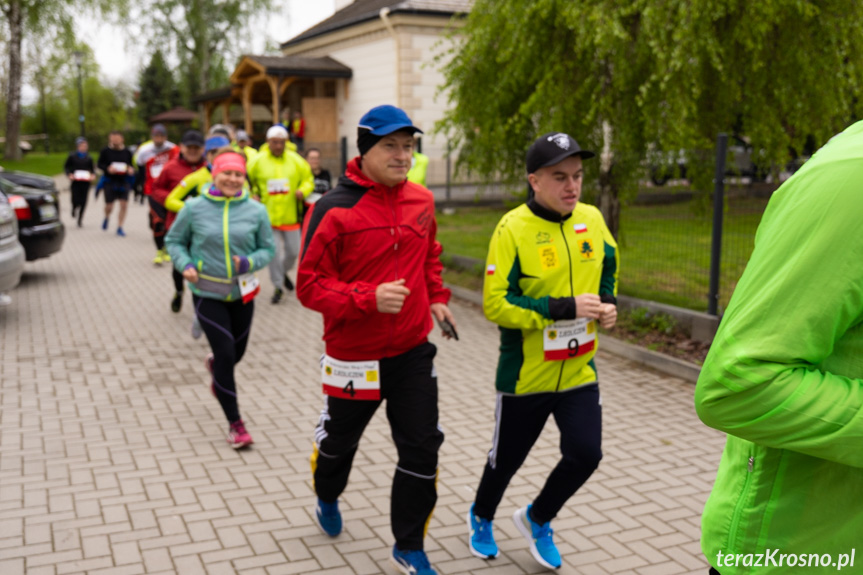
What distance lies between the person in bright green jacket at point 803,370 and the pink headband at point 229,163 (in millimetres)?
4526

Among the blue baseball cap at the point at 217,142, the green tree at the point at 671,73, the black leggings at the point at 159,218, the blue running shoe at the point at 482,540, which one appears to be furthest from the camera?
the black leggings at the point at 159,218

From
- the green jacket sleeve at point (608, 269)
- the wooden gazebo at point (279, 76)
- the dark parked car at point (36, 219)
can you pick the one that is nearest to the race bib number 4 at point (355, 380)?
the green jacket sleeve at point (608, 269)

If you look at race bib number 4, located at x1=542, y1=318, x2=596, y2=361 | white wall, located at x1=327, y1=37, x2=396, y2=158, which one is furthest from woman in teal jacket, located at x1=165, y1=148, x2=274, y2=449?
white wall, located at x1=327, y1=37, x2=396, y2=158

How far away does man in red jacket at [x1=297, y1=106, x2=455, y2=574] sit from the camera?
12.2 feet

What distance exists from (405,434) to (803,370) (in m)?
2.47

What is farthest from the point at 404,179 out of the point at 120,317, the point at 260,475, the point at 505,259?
the point at 120,317

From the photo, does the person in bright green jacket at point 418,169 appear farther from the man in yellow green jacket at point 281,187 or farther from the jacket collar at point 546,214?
the jacket collar at point 546,214

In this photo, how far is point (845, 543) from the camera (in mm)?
1652

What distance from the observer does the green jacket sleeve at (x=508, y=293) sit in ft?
12.3

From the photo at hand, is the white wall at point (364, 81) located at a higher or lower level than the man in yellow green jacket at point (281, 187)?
higher

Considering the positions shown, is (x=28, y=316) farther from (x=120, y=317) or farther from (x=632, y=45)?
(x=632, y=45)

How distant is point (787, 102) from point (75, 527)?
7452 millimetres

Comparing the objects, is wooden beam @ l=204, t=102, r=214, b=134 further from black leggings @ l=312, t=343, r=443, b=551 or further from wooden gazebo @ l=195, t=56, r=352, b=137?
black leggings @ l=312, t=343, r=443, b=551

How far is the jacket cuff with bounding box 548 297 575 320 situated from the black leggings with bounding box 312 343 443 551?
23.7 inches
